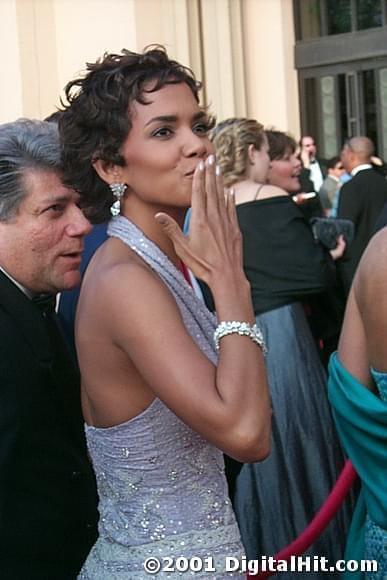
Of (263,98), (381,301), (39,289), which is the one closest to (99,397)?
(39,289)

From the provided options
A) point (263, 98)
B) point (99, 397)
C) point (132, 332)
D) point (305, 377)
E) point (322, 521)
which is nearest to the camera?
point (132, 332)

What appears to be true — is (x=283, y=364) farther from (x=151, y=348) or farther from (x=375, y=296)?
(x=151, y=348)

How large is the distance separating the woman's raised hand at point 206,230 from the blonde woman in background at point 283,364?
273 cm

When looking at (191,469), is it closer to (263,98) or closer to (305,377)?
(305,377)

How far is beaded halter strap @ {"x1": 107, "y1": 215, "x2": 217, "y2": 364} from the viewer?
7.54 ft

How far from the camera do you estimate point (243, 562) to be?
232 centimetres

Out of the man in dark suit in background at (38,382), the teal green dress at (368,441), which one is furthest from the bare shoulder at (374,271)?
the man in dark suit in background at (38,382)

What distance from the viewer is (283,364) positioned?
510cm

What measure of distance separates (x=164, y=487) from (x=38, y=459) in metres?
0.29

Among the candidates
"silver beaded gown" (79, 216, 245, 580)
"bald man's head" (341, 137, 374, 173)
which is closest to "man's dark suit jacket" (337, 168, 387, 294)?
"bald man's head" (341, 137, 374, 173)

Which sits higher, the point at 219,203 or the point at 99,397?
the point at 219,203

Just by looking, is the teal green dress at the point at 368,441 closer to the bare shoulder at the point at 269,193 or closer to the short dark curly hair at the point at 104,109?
the short dark curly hair at the point at 104,109

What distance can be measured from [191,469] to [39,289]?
0.55 meters

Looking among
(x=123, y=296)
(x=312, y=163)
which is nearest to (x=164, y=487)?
(x=123, y=296)
